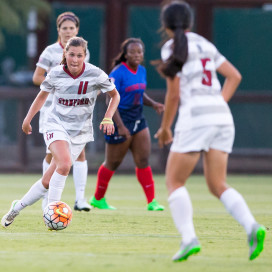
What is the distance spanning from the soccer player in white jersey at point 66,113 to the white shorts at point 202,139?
1.87m

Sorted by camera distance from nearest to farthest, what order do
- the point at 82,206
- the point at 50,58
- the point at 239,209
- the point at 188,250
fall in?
the point at 188,250, the point at 239,209, the point at 50,58, the point at 82,206

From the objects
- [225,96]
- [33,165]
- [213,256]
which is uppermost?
[225,96]

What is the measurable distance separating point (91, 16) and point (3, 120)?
5221 mm

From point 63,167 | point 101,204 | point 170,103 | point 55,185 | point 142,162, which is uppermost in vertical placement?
point 170,103

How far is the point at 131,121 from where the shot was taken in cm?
1073

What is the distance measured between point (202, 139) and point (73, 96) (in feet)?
7.86

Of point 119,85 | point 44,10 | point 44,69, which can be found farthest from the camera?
point 44,10

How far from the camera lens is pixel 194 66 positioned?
634cm

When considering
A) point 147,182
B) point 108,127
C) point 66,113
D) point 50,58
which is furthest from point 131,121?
point 108,127

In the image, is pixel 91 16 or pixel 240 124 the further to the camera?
pixel 91 16

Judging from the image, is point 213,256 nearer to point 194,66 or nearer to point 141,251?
point 141,251

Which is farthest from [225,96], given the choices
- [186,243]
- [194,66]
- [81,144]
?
[81,144]

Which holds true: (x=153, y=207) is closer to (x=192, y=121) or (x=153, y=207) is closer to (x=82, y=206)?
(x=82, y=206)

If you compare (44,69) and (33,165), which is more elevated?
(44,69)
